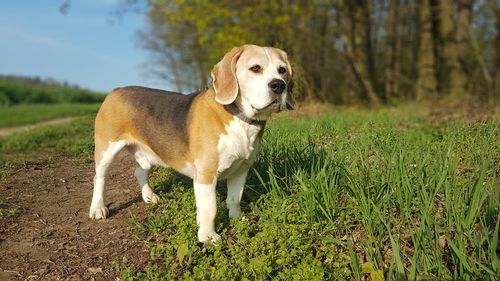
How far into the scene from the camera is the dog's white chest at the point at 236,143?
13.6 feet

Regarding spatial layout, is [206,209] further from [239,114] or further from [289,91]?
[289,91]

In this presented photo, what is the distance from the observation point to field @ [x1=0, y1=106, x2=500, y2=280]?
11.8 ft

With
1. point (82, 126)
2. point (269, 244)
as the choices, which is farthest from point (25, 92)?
point (269, 244)

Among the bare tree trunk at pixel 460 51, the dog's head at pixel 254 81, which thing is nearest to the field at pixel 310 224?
the dog's head at pixel 254 81

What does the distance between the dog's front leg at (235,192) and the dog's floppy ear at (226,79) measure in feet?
2.85

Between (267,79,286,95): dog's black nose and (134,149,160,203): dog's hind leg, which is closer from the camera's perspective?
(267,79,286,95): dog's black nose

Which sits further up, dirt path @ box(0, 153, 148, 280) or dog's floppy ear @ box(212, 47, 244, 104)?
dog's floppy ear @ box(212, 47, 244, 104)

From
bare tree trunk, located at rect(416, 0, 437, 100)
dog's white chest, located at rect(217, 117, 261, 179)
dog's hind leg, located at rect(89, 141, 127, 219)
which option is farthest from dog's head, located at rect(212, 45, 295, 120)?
bare tree trunk, located at rect(416, 0, 437, 100)

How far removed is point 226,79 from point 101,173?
191cm

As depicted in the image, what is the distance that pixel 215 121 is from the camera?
4.20 m

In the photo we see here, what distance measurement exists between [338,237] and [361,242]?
32 cm

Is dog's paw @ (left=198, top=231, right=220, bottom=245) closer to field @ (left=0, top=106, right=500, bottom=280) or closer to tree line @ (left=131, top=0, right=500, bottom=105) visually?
field @ (left=0, top=106, right=500, bottom=280)

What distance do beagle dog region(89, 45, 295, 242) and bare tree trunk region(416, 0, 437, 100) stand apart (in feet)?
43.8

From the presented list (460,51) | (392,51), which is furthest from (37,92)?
(460,51)
